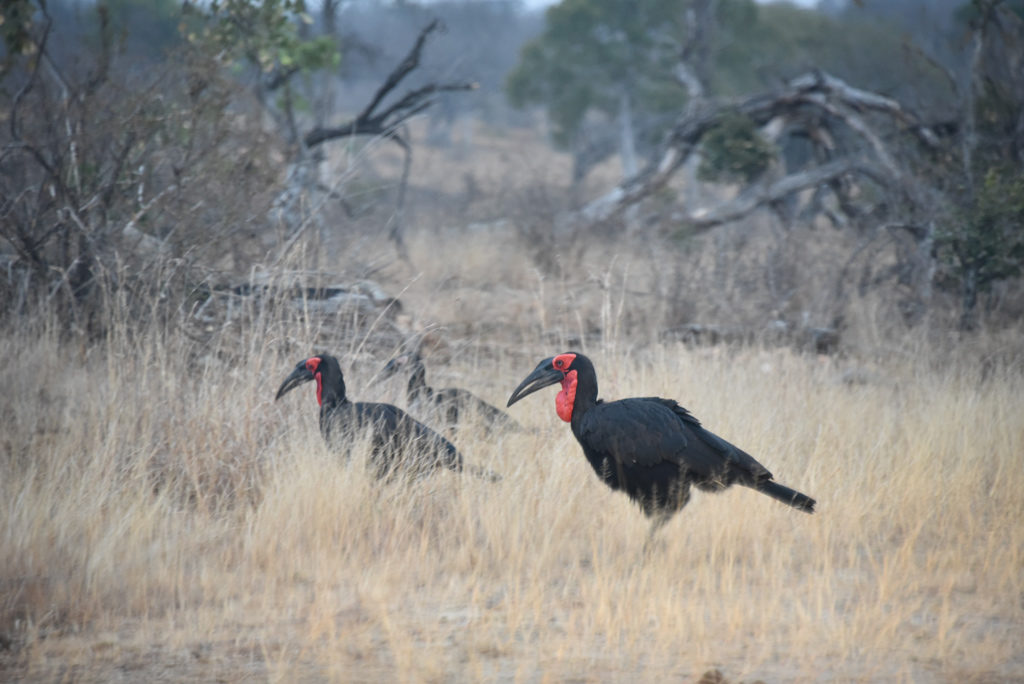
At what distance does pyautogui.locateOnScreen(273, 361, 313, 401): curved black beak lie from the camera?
5473 millimetres

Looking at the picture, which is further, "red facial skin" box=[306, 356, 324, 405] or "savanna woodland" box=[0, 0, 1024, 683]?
"red facial skin" box=[306, 356, 324, 405]

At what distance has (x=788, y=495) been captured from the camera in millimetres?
4520

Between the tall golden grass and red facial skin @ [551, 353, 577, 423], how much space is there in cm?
42

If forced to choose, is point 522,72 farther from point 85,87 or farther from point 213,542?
point 213,542

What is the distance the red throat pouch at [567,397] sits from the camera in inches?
197

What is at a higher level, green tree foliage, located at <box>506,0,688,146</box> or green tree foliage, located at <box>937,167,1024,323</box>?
green tree foliage, located at <box>506,0,688,146</box>

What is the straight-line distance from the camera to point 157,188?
7.88 meters

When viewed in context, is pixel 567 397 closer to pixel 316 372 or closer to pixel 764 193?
pixel 316 372

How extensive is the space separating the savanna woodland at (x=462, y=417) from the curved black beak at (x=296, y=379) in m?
0.03

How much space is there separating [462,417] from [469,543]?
134 centimetres

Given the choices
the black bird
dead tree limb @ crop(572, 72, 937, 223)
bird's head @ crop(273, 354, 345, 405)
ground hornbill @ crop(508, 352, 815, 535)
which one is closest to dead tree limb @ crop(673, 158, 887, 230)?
dead tree limb @ crop(572, 72, 937, 223)

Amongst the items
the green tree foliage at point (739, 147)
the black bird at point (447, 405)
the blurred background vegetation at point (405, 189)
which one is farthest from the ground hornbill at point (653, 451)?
the green tree foliage at point (739, 147)

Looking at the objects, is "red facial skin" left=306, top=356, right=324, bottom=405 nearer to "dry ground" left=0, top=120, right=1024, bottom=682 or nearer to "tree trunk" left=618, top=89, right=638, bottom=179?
"dry ground" left=0, top=120, right=1024, bottom=682

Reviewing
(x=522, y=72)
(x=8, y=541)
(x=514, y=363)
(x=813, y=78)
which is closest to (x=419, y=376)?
(x=514, y=363)
